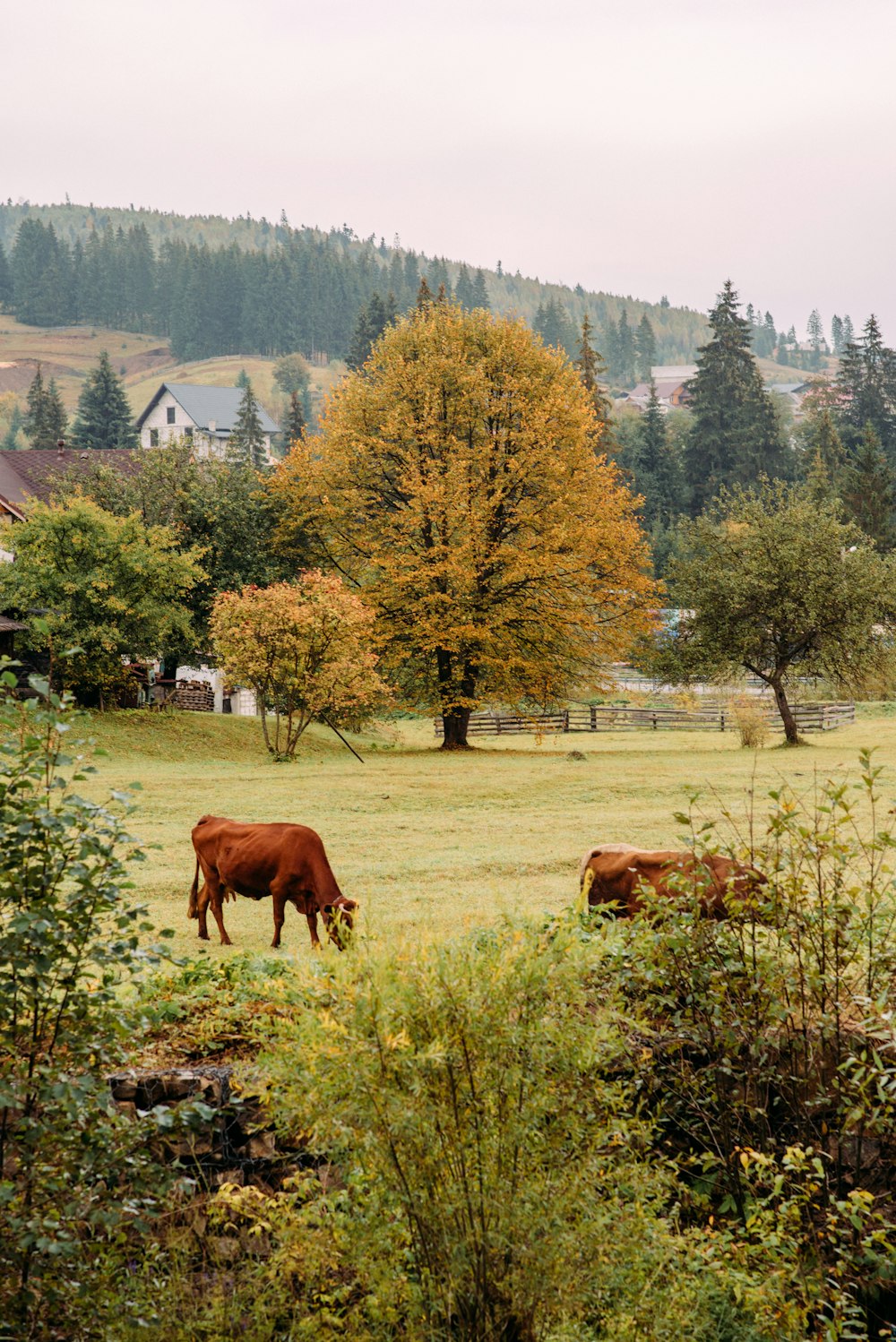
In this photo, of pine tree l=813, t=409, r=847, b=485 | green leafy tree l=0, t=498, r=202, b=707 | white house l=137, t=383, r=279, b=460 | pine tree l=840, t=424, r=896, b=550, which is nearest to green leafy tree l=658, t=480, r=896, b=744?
green leafy tree l=0, t=498, r=202, b=707

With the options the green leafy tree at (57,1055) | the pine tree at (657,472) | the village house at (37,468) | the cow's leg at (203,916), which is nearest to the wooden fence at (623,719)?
the village house at (37,468)

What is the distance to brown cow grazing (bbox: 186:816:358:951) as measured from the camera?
38.1 ft

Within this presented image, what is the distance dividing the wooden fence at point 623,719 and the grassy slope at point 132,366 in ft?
423

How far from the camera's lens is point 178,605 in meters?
35.1

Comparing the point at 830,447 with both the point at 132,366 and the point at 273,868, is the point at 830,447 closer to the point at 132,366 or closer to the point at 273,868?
the point at 273,868

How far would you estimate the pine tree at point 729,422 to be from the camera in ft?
289

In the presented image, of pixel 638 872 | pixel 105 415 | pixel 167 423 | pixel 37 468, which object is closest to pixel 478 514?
pixel 638 872

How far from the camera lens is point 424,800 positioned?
2408 centimetres

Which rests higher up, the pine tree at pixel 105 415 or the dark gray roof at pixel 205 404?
the dark gray roof at pixel 205 404

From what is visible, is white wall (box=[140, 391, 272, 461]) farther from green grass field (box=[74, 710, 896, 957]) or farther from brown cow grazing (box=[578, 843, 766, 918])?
brown cow grazing (box=[578, 843, 766, 918])

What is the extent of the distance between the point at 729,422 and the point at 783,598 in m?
56.9

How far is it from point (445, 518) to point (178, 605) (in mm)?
8471

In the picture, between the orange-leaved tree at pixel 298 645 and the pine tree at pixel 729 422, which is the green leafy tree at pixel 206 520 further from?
the pine tree at pixel 729 422

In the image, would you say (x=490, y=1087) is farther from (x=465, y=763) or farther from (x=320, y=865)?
(x=465, y=763)
